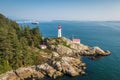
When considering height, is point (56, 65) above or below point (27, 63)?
below

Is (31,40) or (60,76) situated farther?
(31,40)

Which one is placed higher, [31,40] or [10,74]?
[31,40]

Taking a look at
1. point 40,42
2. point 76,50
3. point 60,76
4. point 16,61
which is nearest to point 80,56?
point 76,50

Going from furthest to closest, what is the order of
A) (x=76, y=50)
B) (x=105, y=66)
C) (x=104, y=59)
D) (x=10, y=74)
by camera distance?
(x=76, y=50), (x=104, y=59), (x=105, y=66), (x=10, y=74)

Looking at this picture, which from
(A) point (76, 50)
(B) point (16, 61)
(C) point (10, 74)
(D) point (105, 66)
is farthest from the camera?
(A) point (76, 50)

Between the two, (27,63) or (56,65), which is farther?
(27,63)

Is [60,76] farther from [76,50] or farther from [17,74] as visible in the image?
[76,50]

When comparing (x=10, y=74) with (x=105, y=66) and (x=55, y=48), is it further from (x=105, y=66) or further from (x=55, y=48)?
Answer: (x=105, y=66)
